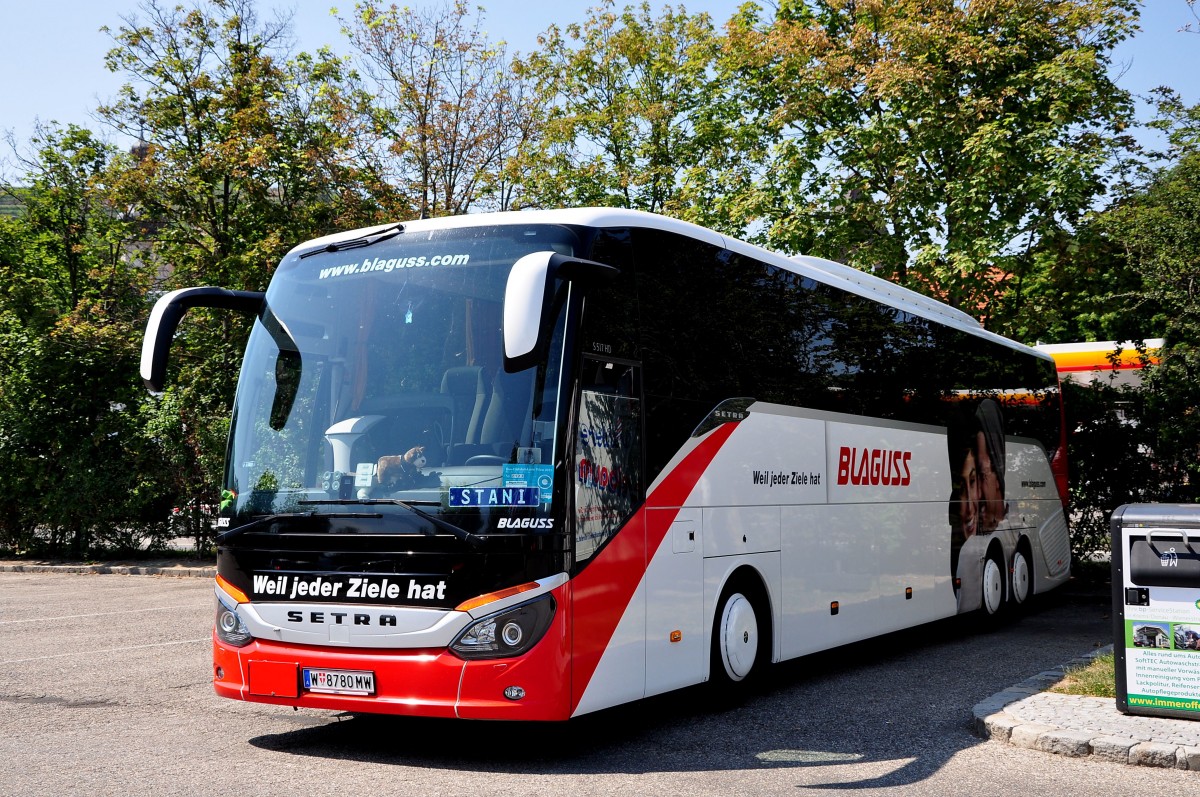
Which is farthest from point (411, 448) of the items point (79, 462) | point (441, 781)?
point (79, 462)

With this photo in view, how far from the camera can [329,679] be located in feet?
23.0

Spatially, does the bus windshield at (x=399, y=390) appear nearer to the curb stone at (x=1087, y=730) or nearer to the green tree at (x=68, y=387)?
the curb stone at (x=1087, y=730)

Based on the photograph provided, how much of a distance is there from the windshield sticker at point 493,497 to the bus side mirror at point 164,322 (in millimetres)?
2171

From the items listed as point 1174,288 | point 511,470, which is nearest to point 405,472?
point 511,470

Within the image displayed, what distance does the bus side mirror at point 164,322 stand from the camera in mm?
7566

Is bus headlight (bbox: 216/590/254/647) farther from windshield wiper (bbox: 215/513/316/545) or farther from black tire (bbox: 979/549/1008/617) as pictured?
black tire (bbox: 979/549/1008/617)

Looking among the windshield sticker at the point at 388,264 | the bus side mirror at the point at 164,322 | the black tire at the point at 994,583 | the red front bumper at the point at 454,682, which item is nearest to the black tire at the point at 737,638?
the red front bumper at the point at 454,682

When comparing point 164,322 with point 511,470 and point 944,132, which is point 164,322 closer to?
point 511,470

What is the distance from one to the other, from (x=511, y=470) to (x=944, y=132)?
14.7 meters

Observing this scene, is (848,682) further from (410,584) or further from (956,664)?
(410,584)

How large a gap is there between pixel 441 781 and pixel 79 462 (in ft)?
64.9

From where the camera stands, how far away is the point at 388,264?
7785 mm

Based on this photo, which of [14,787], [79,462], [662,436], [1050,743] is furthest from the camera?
[79,462]

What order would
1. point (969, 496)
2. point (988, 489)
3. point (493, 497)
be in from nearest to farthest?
point (493, 497) → point (969, 496) → point (988, 489)
